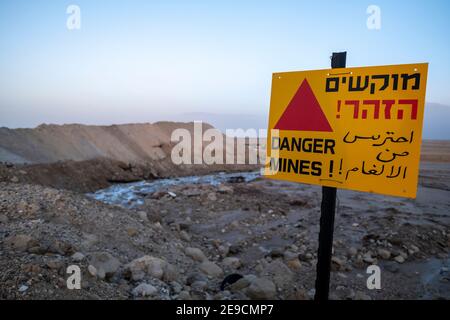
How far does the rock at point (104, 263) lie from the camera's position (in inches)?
127

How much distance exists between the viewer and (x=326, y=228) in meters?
1.99

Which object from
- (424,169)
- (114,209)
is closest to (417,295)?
(114,209)

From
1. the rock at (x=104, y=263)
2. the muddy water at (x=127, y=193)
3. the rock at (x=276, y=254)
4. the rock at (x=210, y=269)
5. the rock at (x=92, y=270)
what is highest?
the rock at (x=92, y=270)

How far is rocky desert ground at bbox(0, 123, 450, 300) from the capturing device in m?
3.16

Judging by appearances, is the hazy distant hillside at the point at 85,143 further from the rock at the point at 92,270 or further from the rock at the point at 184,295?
the rock at the point at 184,295

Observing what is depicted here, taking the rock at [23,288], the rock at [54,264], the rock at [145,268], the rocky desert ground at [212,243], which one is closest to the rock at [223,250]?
the rocky desert ground at [212,243]

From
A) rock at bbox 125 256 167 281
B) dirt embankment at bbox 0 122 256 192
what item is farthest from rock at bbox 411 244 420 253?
dirt embankment at bbox 0 122 256 192

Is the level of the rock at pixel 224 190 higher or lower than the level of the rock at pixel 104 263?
lower

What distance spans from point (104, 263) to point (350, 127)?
2928 mm

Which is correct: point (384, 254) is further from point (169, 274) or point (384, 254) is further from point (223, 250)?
point (169, 274)

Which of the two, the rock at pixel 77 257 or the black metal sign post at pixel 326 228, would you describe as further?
the rock at pixel 77 257

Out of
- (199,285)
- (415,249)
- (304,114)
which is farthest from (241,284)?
(415,249)

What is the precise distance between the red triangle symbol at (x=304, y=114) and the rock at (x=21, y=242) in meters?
2.99
